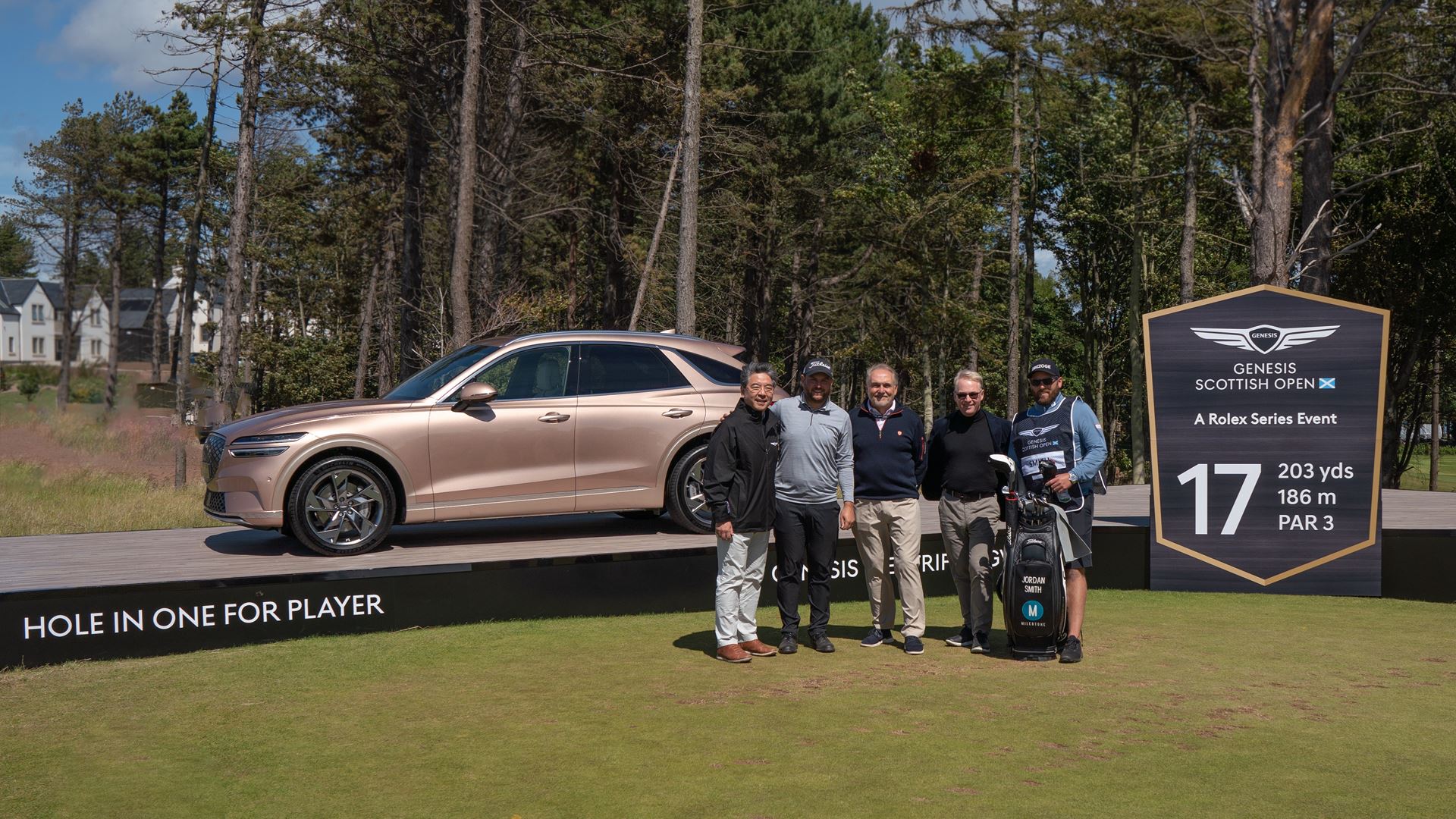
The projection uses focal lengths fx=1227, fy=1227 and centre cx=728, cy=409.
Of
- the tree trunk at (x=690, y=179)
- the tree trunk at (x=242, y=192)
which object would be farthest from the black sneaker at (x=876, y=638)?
the tree trunk at (x=242, y=192)

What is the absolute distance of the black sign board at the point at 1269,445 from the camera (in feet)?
33.9

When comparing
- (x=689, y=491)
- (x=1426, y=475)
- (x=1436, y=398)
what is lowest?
(x=1426, y=475)

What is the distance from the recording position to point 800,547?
7891 millimetres

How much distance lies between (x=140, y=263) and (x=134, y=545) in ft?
329

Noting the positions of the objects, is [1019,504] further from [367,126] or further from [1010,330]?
[367,126]

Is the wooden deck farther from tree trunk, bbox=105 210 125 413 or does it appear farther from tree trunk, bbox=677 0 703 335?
tree trunk, bbox=105 210 125 413

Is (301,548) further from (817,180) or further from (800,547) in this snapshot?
(817,180)

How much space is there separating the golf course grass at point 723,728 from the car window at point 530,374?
7.03 feet

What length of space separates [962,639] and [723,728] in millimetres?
2698

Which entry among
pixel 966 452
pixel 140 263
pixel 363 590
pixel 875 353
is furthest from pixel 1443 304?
pixel 140 263

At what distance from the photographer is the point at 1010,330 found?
34438 mm

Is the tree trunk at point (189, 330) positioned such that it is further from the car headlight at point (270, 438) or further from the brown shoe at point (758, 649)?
the brown shoe at point (758, 649)

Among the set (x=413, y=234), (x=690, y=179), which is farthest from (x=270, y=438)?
(x=413, y=234)

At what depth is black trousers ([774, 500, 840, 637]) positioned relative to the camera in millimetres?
7855
